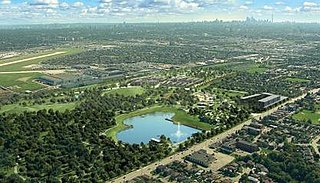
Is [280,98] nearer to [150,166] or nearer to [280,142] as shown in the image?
[280,142]

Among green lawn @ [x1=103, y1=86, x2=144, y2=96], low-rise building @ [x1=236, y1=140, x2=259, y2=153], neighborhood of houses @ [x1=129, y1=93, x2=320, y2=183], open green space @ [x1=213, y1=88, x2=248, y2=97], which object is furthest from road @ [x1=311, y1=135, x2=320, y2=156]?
green lawn @ [x1=103, y1=86, x2=144, y2=96]

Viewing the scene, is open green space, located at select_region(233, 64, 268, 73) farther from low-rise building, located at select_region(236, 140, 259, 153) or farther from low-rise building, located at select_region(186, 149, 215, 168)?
low-rise building, located at select_region(186, 149, 215, 168)

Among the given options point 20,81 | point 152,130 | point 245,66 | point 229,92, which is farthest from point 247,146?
→ point 245,66

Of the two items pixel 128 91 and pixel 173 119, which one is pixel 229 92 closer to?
pixel 128 91

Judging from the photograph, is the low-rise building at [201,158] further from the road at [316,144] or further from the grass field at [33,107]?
the grass field at [33,107]

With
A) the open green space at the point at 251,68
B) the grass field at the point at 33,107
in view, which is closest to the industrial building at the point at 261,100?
the grass field at the point at 33,107

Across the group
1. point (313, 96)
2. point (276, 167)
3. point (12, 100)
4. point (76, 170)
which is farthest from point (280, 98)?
point (12, 100)
